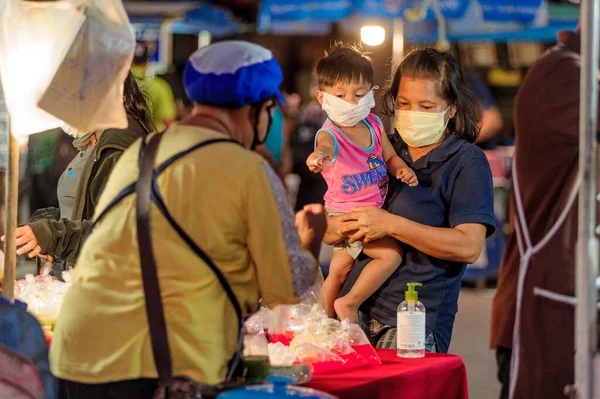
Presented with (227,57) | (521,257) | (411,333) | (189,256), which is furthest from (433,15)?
(189,256)

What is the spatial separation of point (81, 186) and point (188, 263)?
1.72m

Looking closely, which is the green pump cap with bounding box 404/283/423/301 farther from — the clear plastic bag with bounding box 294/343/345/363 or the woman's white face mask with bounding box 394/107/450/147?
the woman's white face mask with bounding box 394/107/450/147

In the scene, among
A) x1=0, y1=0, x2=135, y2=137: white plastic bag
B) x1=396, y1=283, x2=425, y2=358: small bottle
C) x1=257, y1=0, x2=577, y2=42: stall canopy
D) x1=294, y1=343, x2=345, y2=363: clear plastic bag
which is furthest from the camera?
x1=257, y1=0, x2=577, y2=42: stall canopy

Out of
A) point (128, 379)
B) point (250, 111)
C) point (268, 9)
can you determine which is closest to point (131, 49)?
point (250, 111)

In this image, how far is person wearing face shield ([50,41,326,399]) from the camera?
2.84m

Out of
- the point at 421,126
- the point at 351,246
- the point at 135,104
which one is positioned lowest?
the point at 351,246

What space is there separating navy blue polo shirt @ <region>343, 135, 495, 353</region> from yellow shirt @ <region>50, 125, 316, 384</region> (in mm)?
1273

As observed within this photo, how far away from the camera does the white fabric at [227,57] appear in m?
2.93

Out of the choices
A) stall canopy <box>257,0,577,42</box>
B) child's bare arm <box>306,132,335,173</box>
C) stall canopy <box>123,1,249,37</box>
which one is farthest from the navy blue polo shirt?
stall canopy <box>123,1,249,37</box>

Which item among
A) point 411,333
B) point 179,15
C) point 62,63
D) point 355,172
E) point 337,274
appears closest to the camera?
point 62,63

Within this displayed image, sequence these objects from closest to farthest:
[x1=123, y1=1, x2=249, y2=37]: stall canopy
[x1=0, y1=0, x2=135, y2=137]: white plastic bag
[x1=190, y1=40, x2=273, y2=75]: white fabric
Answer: [x1=190, y1=40, x2=273, y2=75]: white fabric < [x1=0, y1=0, x2=135, y2=137]: white plastic bag < [x1=123, y1=1, x2=249, y2=37]: stall canopy

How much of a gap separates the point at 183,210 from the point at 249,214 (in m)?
0.20

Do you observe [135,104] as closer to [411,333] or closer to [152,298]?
[411,333]

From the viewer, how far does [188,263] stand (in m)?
2.84
